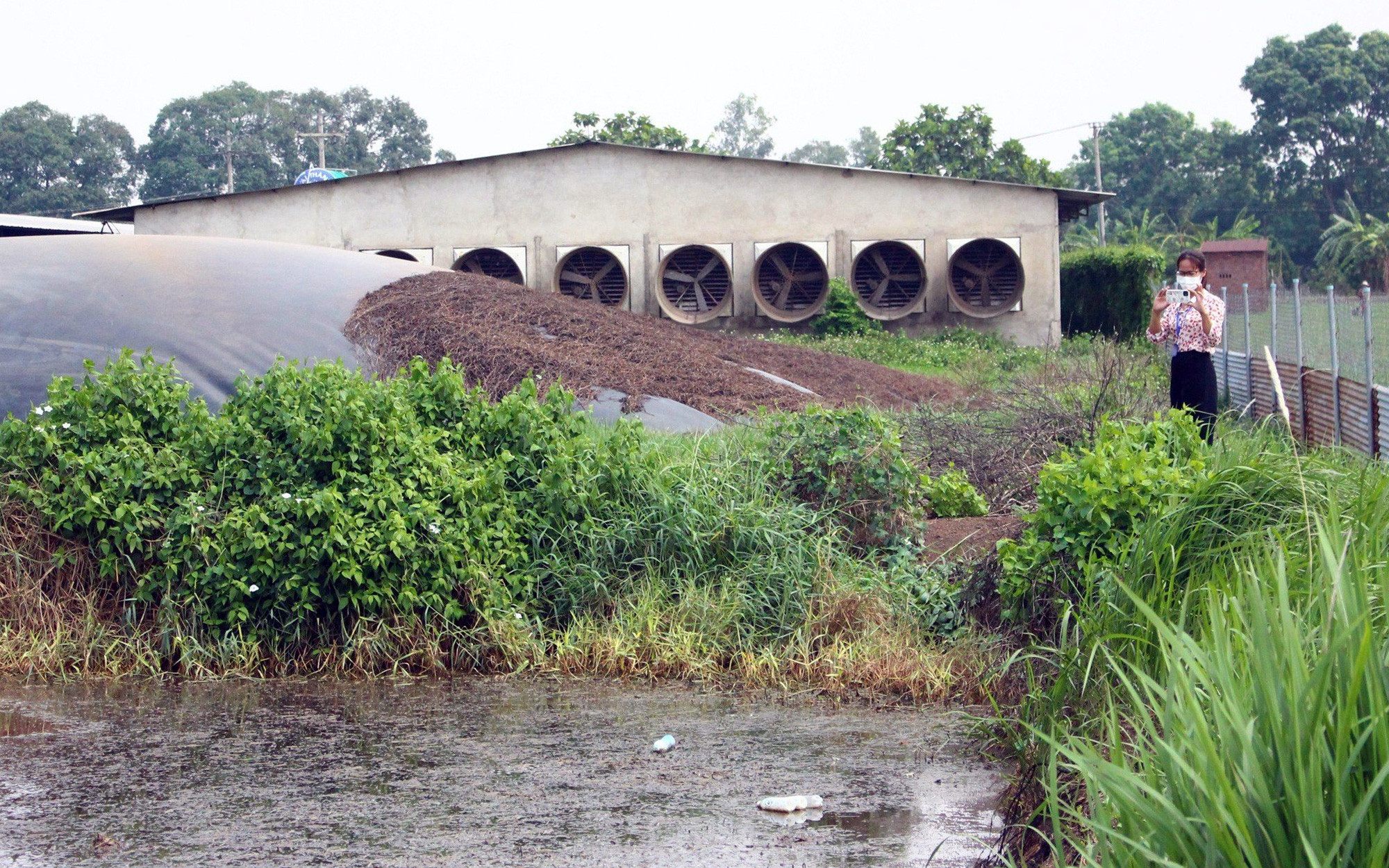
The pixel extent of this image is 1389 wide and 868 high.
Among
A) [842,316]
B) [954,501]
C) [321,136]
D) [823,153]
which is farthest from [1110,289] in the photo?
[823,153]

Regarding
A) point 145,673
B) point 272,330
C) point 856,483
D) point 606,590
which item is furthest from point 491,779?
point 272,330

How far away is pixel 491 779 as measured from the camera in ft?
13.7

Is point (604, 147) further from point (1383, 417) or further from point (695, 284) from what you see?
point (1383, 417)

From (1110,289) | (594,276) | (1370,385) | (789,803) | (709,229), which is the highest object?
(709,229)

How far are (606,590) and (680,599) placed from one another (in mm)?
339

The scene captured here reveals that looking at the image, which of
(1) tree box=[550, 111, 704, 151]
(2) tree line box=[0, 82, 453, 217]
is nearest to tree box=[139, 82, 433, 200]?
(2) tree line box=[0, 82, 453, 217]

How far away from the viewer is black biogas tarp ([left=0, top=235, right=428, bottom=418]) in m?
7.88

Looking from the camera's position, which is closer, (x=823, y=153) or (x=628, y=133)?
(x=628, y=133)

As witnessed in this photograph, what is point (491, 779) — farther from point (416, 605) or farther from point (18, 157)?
point (18, 157)

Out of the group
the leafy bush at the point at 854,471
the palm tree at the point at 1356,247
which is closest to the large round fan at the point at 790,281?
the leafy bush at the point at 854,471

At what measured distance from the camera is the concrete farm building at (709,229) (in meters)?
22.5

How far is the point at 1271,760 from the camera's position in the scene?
210cm

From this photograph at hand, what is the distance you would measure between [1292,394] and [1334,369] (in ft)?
5.22

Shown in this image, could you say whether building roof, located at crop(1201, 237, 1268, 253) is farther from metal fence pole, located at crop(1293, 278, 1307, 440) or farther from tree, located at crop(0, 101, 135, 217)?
tree, located at crop(0, 101, 135, 217)
